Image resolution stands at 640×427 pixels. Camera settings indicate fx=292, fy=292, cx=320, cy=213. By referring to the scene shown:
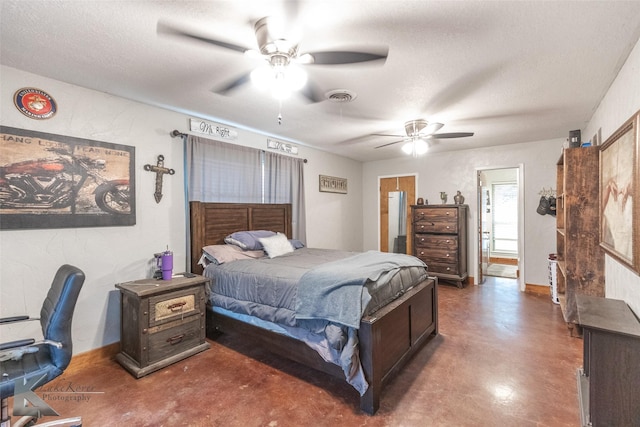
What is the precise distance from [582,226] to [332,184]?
145 inches

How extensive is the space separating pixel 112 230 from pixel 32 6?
181 centimetres

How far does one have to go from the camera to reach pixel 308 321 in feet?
7.60

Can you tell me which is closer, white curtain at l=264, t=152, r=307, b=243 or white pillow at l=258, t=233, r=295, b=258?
white pillow at l=258, t=233, r=295, b=258

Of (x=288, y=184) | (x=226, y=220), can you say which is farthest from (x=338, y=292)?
(x=288, y=184)

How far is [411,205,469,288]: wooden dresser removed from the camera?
501 cm

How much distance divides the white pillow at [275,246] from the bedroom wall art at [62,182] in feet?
4.59

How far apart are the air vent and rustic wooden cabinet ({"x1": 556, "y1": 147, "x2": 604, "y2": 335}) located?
2251mm

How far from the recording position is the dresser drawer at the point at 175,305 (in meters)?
2.55

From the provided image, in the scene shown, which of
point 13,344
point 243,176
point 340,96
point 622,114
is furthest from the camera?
point 243,176

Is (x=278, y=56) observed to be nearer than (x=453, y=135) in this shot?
Yes

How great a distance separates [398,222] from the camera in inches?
245

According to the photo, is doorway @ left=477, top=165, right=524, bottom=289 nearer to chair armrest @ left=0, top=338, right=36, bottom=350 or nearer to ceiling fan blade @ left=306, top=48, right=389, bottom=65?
ceiling fan blade @ left=306, top=48, right=389, bottom=65

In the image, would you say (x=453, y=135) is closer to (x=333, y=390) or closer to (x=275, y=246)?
(x=275, y=246)

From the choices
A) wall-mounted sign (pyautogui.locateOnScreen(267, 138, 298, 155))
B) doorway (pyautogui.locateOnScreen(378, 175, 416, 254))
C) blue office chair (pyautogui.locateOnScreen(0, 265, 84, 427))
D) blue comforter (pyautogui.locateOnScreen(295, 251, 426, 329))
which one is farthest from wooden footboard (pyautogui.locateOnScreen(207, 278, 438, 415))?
doorway (pyautogui.locateOnScreen(378, 175, 416, 254))
